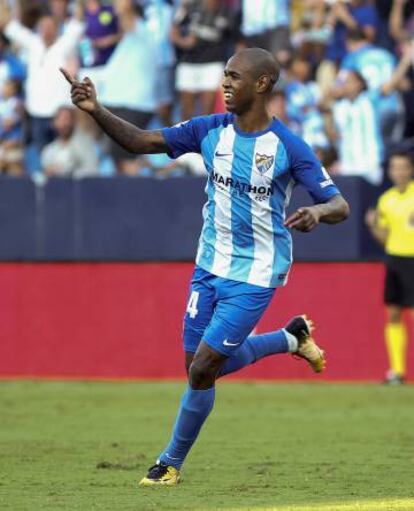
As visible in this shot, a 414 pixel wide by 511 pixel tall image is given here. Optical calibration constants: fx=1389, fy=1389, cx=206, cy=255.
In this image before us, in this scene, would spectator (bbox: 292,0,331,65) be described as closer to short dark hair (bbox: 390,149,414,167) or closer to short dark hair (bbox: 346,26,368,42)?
short dark hair (bbox: 346,26,368,42)

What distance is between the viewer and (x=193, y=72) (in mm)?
16031

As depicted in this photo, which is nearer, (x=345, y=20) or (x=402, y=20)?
(x=345, y=20)

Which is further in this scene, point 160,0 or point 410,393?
point 160,0

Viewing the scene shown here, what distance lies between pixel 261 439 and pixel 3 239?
611cm

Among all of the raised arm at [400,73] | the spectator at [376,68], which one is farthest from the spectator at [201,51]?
the raised arm at [400,73]

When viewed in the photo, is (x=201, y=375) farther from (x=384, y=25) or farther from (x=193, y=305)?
(x=384, y=25)

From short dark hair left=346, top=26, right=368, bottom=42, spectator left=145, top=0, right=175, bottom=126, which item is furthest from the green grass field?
short dark hair left=346, top=26, right=368, bottom=42

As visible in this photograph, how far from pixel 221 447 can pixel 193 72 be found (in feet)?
23.4

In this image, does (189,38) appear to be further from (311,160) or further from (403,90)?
(311,160)

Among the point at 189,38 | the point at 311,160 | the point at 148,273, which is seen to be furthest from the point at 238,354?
the point at 189,38

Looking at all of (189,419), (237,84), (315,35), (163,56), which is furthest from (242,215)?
(315,35)

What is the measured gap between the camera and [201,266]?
25.7ft

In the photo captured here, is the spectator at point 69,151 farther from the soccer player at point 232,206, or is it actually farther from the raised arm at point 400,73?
the soccer player at point 232,206

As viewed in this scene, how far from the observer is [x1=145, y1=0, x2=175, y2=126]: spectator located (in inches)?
632
